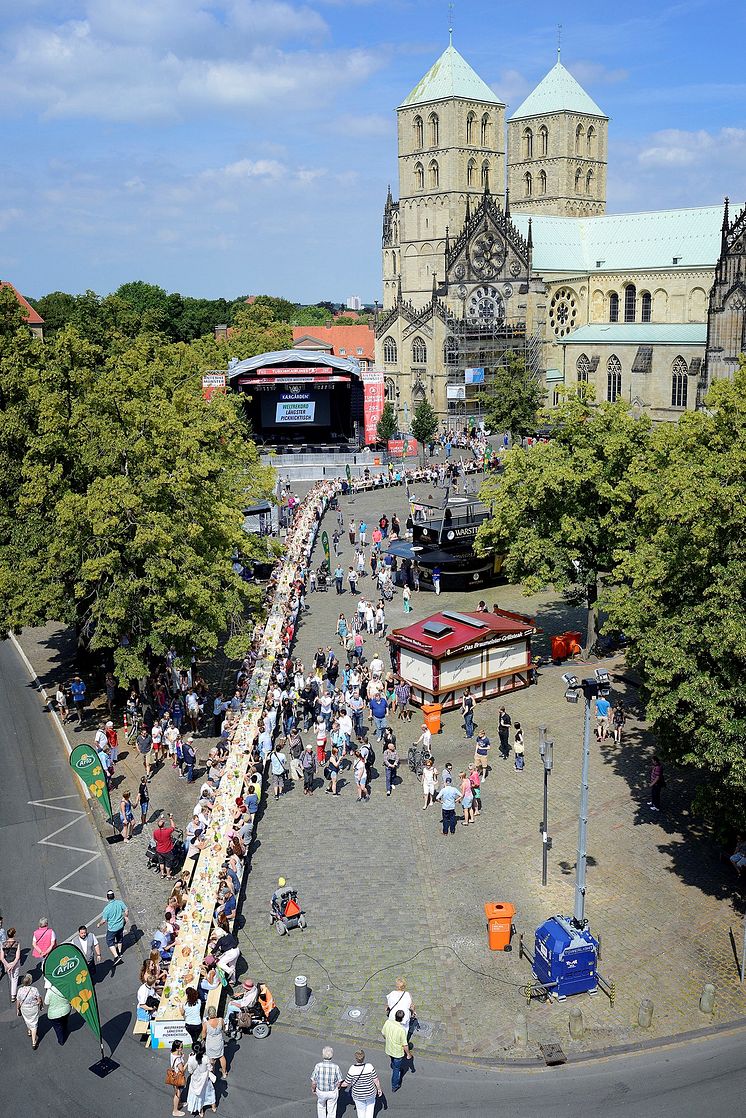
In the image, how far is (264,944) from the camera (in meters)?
17.0

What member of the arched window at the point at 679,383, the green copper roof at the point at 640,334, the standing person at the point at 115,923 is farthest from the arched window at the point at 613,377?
the standing person at the point at 115,923

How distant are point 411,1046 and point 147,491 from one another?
15.7 metres

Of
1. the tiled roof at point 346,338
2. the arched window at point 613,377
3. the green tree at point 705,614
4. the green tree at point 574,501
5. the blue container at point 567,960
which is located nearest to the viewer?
the blue container at point 567,960

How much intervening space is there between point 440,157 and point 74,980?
9206cm

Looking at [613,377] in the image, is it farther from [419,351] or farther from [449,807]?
[449,807]

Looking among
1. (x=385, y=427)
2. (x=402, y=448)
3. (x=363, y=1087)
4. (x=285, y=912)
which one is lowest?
(x=285, y=912)

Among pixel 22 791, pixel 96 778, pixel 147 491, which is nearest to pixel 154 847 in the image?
pixel 96 778

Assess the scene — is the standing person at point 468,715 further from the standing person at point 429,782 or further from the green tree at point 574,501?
the green tree at point 574,501

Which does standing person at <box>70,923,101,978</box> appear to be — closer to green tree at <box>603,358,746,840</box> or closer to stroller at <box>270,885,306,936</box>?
stroller at <box>270,885,306,936</box>

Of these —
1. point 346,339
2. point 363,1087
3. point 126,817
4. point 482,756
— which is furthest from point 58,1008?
point 346,339

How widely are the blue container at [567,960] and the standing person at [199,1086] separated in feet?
17.7

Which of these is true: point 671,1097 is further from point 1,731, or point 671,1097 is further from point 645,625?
point 1,731

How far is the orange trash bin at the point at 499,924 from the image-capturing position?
1650 centimetres

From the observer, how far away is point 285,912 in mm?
17359
